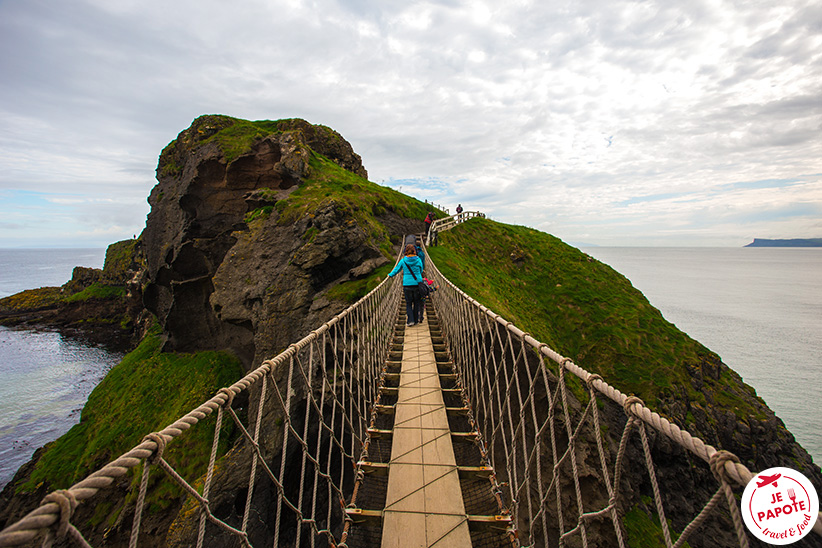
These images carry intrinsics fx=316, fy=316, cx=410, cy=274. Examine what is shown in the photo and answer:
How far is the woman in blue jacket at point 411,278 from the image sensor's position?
257 inches

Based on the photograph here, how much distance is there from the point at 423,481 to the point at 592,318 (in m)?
14.9

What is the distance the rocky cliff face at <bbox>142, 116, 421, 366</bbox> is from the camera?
1048 centimetres

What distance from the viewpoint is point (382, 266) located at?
11.1m

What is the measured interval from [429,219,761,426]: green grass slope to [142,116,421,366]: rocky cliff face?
460cm

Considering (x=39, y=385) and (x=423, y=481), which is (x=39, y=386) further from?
(x=423, y=481)

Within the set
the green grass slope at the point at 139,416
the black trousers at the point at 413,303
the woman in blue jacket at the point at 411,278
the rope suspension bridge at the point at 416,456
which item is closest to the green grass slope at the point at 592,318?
the black trousers at the point at 413,303

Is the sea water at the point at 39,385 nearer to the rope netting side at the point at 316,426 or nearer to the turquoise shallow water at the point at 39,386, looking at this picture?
the turquoise shallow water at the point at 39,386

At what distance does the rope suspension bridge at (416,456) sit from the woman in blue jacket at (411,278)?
41 centimetres

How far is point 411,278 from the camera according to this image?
6.63m

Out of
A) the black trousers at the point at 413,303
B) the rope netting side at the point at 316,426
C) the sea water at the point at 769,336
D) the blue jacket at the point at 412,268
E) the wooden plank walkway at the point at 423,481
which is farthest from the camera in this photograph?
the sea water at the point at 769,336

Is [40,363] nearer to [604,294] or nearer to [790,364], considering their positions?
[604,294]

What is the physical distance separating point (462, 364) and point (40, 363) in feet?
136

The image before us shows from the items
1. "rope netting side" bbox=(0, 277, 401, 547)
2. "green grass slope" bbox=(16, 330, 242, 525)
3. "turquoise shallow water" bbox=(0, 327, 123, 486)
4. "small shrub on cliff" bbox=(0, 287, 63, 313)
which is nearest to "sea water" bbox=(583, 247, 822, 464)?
"rope netting side" bbox=(0, 277, 401, 547)

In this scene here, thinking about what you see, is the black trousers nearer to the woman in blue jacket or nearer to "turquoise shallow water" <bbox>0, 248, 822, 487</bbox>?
the woman in blue jacket
